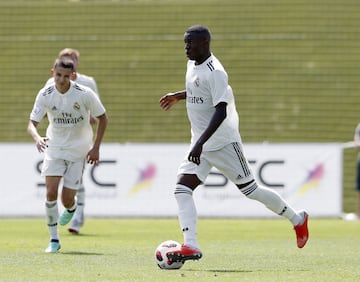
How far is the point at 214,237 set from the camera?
1443 centimetres

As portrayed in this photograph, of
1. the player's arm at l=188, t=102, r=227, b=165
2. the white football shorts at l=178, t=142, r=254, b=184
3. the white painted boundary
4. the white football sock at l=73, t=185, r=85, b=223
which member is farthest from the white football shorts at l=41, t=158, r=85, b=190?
the white painted boundary

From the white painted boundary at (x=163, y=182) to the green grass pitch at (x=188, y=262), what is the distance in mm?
1697

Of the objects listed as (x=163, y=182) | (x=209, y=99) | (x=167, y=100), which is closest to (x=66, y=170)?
(x=167, y=100)

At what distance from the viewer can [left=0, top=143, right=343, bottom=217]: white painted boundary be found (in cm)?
1977

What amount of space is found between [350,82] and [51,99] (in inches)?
635

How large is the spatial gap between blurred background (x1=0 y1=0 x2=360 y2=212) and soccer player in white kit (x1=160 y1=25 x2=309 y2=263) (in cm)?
1462

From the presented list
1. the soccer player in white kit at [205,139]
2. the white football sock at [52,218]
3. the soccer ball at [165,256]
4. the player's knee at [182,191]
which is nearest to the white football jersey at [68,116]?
the white football sock at [52,218]

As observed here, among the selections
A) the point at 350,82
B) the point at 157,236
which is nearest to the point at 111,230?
the point at 157,236

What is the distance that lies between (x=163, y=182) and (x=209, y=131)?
10949mm

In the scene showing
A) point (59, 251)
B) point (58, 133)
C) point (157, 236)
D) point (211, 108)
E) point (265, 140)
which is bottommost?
point (265, 140)

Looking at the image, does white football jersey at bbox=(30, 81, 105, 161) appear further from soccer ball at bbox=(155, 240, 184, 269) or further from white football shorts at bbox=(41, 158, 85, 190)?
soccer ball at bbox=(155, 240, 184, 269)

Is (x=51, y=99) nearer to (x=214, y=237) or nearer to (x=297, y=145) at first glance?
(x=214, y=237)

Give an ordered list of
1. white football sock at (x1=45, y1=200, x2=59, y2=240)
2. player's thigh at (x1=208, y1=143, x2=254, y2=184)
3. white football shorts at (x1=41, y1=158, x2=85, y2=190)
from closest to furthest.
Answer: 1. player's thigh at (x1=208, y1=143, x2=254, y2=184)
2. white football sock at (x1=45, y1=200, x2=59, y2=240)
3. white football shorts at (x1=41, y1=158, x2=85, y2=190)

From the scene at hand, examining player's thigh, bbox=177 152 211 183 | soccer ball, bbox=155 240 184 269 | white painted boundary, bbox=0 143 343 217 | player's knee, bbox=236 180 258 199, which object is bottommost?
white painted boundary, bbox=0 143 343 217
